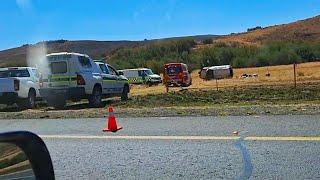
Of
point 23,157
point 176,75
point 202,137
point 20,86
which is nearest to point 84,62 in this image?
point 20,86

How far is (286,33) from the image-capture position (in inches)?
4764

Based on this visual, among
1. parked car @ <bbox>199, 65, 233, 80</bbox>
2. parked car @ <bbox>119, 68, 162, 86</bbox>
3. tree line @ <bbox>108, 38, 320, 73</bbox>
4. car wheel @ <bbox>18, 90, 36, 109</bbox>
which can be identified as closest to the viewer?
car wheel @ <bbox>18, 90, 36, 109</bbox>

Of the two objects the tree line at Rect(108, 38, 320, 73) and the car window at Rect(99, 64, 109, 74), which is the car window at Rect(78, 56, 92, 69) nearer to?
the car window at Rect(99, 64, 109, 74)

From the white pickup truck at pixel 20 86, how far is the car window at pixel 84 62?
6.76 ft

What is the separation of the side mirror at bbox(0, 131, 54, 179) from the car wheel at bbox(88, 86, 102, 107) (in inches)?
719

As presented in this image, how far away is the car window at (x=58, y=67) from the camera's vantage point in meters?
20.9

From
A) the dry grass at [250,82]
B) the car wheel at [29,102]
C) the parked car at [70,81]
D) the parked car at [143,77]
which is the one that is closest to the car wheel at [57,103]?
the parked car at [70,81]

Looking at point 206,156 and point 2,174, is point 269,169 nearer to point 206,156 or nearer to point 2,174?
point 206,156

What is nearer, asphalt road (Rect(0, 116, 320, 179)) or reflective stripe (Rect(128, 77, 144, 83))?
asphalt road (Rect(0, 116, 320, 179))

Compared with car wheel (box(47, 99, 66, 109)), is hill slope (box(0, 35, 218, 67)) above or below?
above

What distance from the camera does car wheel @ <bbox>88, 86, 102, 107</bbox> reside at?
20891 mm

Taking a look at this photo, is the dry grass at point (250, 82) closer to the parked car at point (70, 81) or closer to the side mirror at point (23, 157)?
the parked car at point (70, 81)

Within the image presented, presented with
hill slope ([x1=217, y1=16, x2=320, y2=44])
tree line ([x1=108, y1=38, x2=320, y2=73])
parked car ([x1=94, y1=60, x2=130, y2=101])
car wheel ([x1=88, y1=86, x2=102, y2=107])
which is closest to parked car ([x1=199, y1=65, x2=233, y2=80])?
tree line ([x1=108, y1=38, x2=320, y2=73])

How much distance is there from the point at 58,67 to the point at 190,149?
13034 millimetres
